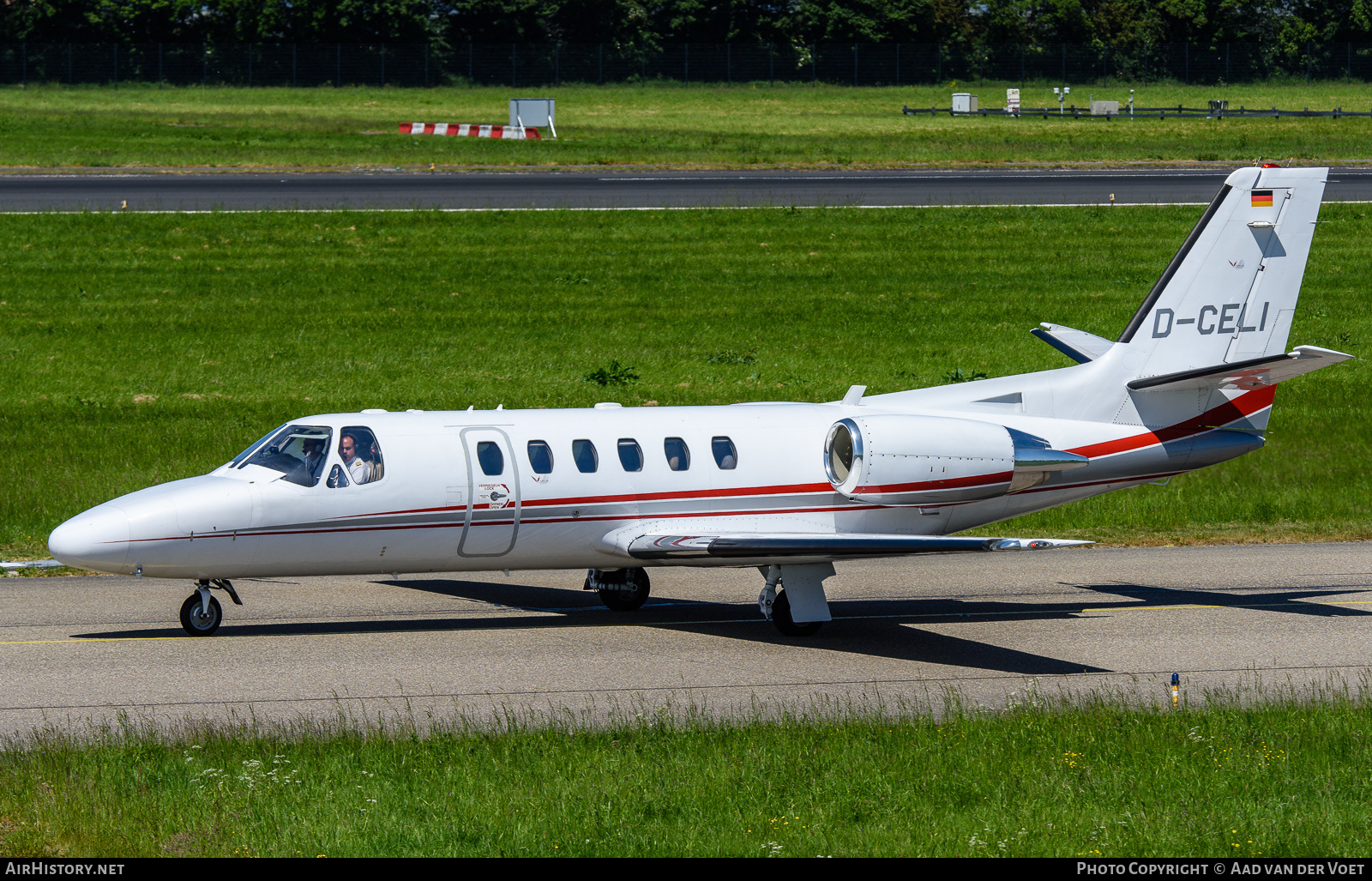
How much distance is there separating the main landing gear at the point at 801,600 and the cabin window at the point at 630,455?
2104 mm

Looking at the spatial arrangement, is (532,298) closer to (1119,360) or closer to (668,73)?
(1119,360)

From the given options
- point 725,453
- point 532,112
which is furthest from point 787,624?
point 532,112

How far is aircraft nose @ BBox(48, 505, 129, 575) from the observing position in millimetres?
15867

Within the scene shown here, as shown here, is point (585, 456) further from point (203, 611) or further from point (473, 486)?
point (203, 611)

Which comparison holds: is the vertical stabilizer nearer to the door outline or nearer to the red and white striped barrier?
the door outline

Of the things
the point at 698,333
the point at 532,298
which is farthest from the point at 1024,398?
the point at 532,298

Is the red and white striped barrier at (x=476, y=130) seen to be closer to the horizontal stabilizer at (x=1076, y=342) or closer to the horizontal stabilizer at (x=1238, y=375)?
the horizontal stabilizer at (x=1076, y=342)

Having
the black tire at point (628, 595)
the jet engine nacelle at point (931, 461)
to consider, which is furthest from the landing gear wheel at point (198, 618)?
the jet engine nacelle at point (931, 461)

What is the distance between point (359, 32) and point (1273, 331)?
84.7 metres

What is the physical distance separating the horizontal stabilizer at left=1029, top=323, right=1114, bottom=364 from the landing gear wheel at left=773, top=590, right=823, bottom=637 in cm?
562

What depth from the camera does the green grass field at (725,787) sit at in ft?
33.8

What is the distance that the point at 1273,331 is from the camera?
66.8 ft

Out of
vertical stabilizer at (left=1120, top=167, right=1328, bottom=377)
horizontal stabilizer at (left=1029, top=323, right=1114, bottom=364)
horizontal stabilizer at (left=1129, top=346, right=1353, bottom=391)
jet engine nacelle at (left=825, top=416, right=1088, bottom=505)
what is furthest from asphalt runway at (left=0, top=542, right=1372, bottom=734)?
vertical stabilizer at (left=1120, top=167, right=1328, bottom=377)

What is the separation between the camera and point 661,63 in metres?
101
